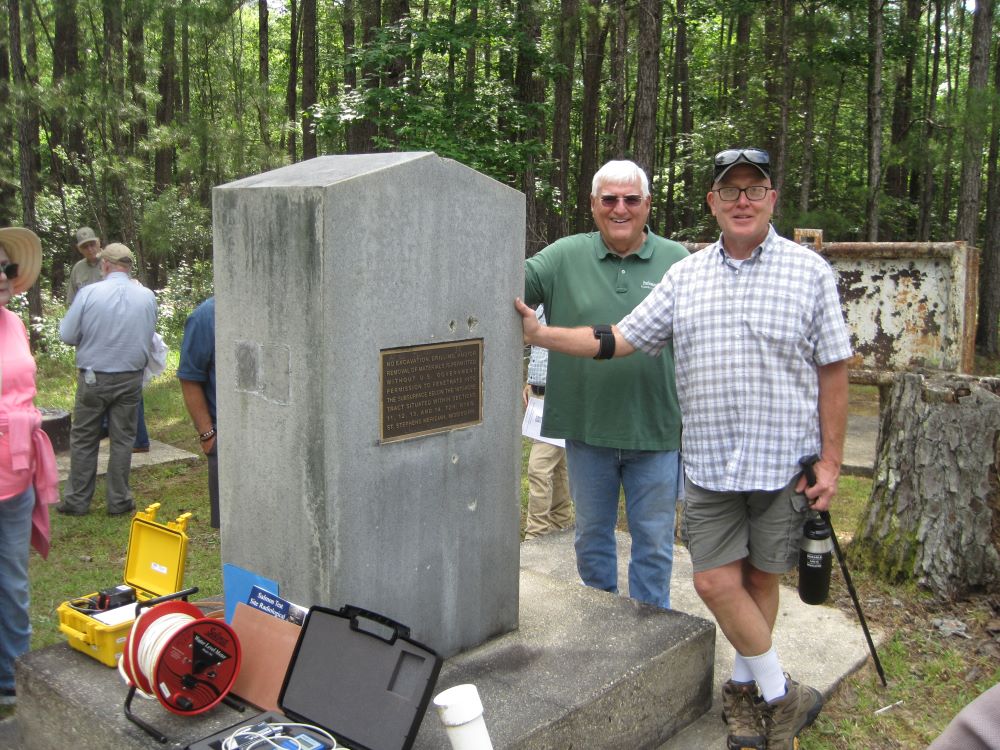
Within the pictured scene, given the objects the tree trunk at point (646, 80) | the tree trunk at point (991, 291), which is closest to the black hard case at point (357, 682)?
the tree trunk at point (646, 80)

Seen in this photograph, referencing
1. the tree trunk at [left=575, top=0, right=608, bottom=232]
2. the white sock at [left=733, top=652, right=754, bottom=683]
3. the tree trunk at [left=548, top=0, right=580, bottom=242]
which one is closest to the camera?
the white sock at [left=733, top=652, right=754, bottom=683]

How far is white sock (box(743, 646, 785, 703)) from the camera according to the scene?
3.29 m

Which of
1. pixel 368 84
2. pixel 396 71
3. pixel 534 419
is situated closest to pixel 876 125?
pixel 396 71

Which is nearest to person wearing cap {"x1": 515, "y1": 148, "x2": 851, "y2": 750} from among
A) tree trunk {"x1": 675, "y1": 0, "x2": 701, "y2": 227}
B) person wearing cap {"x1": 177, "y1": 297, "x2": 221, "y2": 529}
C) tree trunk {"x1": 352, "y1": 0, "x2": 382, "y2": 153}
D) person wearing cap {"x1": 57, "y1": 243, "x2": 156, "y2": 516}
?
person wearing cap {"x1": 177, "y1": 297, "x2": 221, "y2": 529}

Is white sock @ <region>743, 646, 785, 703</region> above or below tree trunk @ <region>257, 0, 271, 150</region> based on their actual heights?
below

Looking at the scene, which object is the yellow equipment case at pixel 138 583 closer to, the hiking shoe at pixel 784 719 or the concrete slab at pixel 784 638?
the concrete slab at pixel 784 638

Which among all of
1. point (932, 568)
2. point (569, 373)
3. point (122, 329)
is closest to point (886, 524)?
point (932, 568)

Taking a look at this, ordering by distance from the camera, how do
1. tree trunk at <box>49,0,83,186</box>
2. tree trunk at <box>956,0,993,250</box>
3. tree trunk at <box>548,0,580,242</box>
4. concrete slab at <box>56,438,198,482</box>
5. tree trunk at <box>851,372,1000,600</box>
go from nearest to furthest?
tree trunk at <box>851,372,1000,600</box> < concrete slab at <box>56,438,198,482</box> < tree trunk at <box>956,0,993,250</box> < tree trunk at <box>49,0,83,186</box> < tree trunk at <box>548,0,580,242</box>

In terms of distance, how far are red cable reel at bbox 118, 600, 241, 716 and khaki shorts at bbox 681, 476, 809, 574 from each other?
1.61 m

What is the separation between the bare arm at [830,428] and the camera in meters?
3.15

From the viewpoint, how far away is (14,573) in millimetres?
3867

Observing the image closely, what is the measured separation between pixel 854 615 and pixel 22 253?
14.0ft

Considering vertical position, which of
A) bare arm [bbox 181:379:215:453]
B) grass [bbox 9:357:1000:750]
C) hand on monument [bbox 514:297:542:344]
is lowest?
grass [bbox 9:357:1000:750]

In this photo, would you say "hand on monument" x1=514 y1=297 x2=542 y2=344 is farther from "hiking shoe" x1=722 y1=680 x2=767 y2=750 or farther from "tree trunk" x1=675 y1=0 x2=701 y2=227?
"tree trunk" x1=675 y1=0 x2=701 y2=227
